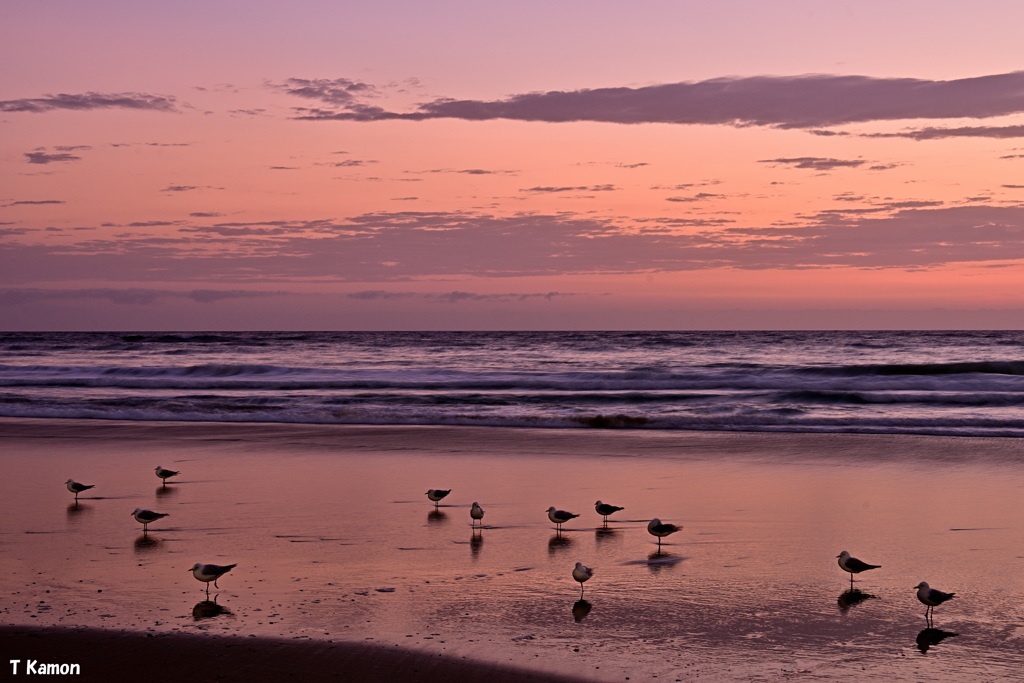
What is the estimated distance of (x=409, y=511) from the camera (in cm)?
1096

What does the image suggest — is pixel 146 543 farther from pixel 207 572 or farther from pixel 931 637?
pixel 931 637

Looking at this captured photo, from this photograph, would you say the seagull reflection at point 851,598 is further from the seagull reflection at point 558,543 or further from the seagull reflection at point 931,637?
the seagull reflection at point 558,543

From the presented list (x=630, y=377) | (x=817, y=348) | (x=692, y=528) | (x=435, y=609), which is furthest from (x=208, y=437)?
(x=817, y=348)

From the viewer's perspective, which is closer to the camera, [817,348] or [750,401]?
[750,401]

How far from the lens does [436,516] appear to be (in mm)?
10688

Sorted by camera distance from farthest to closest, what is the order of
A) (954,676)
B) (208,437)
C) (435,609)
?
(208,437) < (435,609) < (954,676)

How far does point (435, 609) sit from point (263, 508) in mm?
4398

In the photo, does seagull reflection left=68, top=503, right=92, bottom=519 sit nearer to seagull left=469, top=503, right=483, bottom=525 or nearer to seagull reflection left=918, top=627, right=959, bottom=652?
seagull left=469, top=503, right=483, bottom=525

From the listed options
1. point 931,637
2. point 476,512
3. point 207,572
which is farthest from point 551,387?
point 931,637

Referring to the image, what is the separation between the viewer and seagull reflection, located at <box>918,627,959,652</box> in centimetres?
646

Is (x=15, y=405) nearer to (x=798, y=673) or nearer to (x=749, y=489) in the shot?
(x=749, y=489)

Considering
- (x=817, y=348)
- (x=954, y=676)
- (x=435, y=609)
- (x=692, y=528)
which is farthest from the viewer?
(x=817, y=348)

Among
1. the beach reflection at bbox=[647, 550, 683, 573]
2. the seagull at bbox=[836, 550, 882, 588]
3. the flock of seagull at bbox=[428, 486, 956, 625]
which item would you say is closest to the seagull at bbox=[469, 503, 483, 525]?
the flock of seagull at bbox=[428, 486, 956, 625]

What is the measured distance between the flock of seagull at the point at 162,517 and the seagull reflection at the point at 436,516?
2.58 metres
